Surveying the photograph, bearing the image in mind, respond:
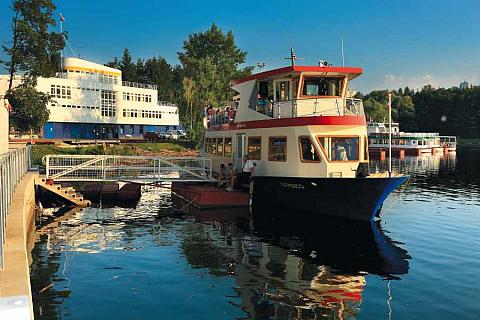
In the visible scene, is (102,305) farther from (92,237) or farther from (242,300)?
(92,237)

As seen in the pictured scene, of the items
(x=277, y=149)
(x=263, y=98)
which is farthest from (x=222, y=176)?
(x=263, y=98)

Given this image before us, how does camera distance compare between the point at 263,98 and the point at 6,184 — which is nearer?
the point at 6,184

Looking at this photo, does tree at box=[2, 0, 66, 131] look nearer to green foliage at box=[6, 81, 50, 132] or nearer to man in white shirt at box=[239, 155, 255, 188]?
green foliage at box=[6, 81, 50, 132]

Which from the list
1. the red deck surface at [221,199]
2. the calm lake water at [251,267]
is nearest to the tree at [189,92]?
the red deck surface at [221,199]

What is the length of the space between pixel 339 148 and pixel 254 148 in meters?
5.52

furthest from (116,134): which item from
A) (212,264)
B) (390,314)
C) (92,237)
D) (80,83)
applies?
(390,314)

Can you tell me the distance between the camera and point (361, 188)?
2011cm

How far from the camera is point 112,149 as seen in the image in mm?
59812

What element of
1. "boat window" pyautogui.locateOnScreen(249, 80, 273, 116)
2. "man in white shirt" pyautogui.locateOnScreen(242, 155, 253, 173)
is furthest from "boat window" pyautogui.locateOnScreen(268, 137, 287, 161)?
"boat window" pyautogui.locateOnScreen(249, 80, 273, 116)

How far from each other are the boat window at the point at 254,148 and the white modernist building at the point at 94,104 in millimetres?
53712

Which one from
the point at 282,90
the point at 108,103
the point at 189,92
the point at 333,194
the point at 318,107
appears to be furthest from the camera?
the point at 108,103

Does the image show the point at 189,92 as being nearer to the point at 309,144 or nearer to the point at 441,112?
the point at 309,144

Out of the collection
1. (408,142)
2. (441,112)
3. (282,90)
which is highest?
(441,112)

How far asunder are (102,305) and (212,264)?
15.0 ft
